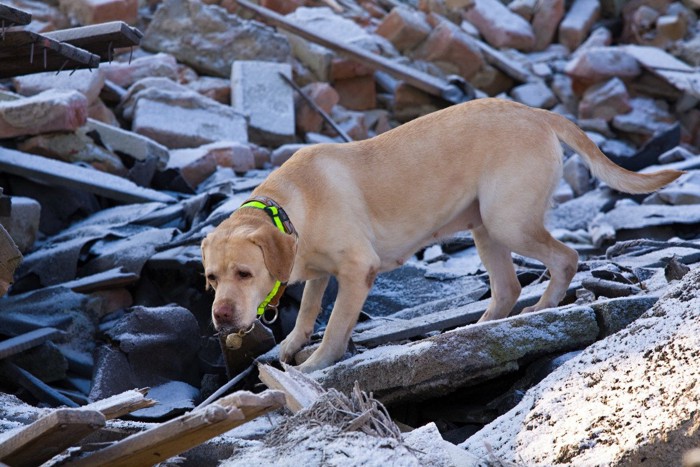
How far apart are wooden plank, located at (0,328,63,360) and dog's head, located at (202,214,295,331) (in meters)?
1.65

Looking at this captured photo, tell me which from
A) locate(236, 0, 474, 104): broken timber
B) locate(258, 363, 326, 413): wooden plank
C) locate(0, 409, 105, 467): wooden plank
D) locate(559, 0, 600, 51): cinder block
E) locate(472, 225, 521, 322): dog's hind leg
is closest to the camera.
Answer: locate(0, 409, 105, 467): wooden plank

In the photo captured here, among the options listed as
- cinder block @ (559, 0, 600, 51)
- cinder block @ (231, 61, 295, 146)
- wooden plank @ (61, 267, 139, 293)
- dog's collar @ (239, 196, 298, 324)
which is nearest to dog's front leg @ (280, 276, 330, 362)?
dog's collar @ (239, 196, 298, 324)

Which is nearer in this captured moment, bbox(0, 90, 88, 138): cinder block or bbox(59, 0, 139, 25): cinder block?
bbox(0, 90, 88, 138): cinder block

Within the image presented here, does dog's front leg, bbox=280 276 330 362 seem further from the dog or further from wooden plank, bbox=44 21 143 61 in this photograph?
wooden plank, bbox=44 21 143 61

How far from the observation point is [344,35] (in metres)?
14.2

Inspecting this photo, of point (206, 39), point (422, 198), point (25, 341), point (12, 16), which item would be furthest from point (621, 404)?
point (206, 39)

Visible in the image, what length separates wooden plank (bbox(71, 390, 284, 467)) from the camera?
238 cm

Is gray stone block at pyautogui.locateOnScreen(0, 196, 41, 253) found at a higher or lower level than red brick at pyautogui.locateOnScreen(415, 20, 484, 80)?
higher

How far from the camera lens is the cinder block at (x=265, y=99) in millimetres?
11859

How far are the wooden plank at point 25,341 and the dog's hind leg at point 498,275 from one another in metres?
2.63

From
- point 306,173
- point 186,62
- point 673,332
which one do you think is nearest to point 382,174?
point 306,173

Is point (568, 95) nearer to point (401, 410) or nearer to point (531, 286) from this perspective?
point (531, 286)

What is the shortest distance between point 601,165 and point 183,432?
3269 mm

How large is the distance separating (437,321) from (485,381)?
890 millimetres
